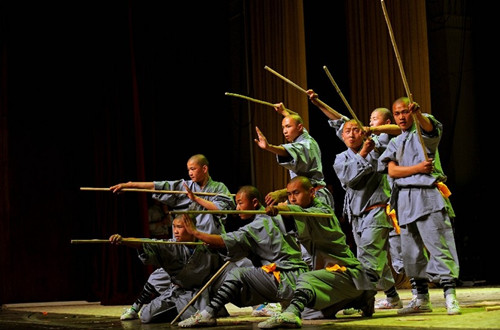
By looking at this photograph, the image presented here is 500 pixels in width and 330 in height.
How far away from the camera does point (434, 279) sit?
394 centimetres

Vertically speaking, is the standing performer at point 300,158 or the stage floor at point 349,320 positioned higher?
the standing performer at point 300,158

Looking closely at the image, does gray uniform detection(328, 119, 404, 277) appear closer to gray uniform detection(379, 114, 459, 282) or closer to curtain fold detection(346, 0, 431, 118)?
gray uniform detection(379, 114, 459, 282)

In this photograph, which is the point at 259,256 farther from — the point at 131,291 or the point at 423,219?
the point at 131,291

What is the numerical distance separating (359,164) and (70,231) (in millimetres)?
3940

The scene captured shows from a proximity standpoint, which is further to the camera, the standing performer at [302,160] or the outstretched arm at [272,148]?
the standing performer at [302,160]

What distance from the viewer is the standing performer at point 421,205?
155 inches

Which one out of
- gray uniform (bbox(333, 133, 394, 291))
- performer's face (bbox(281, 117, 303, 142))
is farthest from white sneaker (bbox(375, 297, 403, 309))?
performer's face (bbox(281, 117, 303, 142))

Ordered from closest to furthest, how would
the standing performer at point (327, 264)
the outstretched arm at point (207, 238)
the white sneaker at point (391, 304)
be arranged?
the standing performer at point (327, 264), the outstretched arm at point (207, 238), the white sneaker at point (391, 304)

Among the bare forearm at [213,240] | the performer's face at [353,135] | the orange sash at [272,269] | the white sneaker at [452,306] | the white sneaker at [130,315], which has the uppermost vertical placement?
the performer's face at [353,135]

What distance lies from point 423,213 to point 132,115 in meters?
3.76

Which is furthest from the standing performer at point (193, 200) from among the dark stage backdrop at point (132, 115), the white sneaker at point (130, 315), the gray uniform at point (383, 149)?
the dark stage backdrop at point (132, 115)

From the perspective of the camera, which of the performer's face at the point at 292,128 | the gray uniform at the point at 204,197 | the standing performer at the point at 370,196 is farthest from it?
the gray uniform at the point at 204,197

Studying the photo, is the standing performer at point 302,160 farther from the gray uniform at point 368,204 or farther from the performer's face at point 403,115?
the performer's face at point 403,115

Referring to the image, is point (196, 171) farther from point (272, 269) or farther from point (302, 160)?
point (272, 269)
